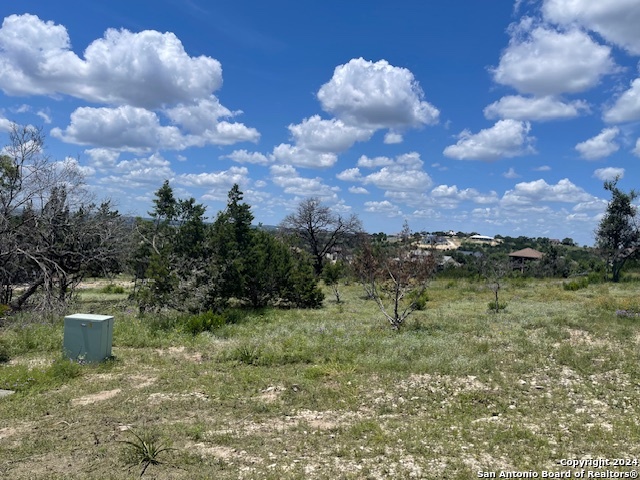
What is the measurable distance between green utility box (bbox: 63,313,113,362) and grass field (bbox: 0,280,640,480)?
0.36 metres

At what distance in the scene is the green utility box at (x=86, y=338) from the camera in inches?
325

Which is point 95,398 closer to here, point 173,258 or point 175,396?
point 175,396

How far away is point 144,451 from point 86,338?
456cm

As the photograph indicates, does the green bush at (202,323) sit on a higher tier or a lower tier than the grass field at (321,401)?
higher

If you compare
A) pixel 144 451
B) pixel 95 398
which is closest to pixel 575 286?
pixel 95 398

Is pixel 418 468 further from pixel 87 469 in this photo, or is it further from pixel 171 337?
pixel 171 337

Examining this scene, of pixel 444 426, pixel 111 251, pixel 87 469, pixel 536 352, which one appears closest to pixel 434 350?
pixel 536 352

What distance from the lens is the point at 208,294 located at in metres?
14.3

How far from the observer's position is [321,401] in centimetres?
645

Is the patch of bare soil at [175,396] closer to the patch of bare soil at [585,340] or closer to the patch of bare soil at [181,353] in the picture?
the patch of bare soil at [181,353]

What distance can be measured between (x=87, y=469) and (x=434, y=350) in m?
6.77

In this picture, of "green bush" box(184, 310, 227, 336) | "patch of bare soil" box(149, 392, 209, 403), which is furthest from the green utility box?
"green bush" box(184, 310, 227, 336)

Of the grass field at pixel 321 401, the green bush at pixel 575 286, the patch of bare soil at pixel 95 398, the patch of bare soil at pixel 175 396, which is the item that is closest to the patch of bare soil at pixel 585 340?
the grass field at pixel 321 401

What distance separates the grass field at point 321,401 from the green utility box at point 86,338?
1.17 feet
